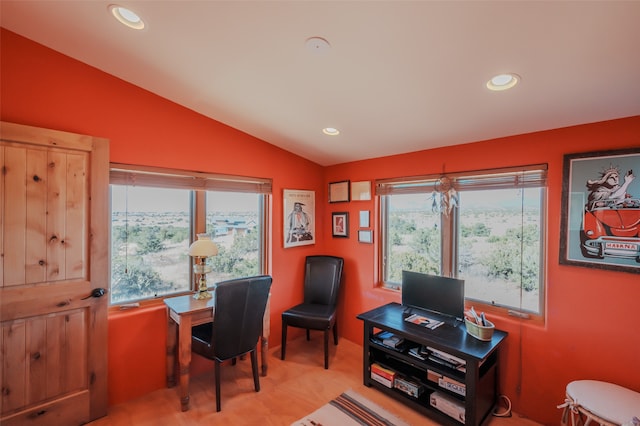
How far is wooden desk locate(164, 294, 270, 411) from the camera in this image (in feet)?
7.20

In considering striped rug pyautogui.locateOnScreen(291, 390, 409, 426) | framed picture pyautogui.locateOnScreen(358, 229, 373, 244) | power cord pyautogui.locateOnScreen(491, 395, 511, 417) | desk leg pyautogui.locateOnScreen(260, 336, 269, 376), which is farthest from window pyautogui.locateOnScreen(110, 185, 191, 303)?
power cord pyautogui.locateOnScreen(491, 395, 511, 417)

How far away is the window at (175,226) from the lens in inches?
91.7

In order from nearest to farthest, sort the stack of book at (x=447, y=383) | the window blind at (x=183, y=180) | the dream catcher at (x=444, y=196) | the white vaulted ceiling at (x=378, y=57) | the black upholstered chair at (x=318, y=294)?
the white vaulted ceiling at (x=378, y=57)
the stack of book at (x=447, y=383)
the window blind at (x=183, y=180)
the dream catcher at (x=444, y=196)
the black upholstered chair at (x=318, y=294)

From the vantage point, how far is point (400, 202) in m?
3.06

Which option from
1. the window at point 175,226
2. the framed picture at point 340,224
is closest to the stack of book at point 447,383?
the framed picture at point 340,224

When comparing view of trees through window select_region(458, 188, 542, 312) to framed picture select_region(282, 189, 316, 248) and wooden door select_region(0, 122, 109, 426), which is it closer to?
framed picture select_region(282, 189, 316, 248)

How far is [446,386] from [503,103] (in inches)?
79.5

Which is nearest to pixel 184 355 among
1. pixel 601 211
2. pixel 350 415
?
pixel 350 415

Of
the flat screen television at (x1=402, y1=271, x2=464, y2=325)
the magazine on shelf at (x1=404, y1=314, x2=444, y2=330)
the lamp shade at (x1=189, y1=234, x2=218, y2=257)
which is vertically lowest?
the magazine on shelf at (x1=404, y1=314, x2=444, y2=330)

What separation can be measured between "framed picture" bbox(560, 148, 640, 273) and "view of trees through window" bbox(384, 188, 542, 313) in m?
0.21

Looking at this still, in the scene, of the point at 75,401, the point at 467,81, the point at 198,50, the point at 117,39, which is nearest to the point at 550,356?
the point at 467,81

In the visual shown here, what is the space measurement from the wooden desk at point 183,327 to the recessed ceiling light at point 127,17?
6.29 ft

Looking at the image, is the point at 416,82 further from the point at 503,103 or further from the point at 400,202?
the point at 400,202

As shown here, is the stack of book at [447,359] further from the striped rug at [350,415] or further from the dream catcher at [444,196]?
the dream catcher at [444,196]
